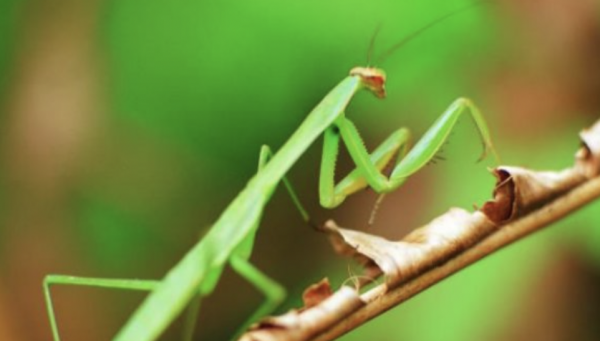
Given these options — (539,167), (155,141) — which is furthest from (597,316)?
(155,141)

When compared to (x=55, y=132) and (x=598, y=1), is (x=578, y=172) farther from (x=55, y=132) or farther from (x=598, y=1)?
(x=55, y=132)

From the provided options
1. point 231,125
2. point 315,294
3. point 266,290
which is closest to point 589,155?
point 315,294

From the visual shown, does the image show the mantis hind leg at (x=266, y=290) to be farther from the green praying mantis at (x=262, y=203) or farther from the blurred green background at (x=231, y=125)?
the blurred green background at (x=231, y=125)

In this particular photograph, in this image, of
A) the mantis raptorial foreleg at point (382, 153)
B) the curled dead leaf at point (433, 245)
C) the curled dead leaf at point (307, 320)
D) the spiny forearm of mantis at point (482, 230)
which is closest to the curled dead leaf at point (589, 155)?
the spiny forearm of mantis at point (482, 230)

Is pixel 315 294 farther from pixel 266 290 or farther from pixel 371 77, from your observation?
pixel 371 77

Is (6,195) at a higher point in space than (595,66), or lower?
higher

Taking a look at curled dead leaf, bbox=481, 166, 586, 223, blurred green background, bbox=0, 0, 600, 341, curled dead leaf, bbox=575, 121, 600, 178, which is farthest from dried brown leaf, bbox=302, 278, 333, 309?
blurred green background, bbox=0, 0, 600, 341
